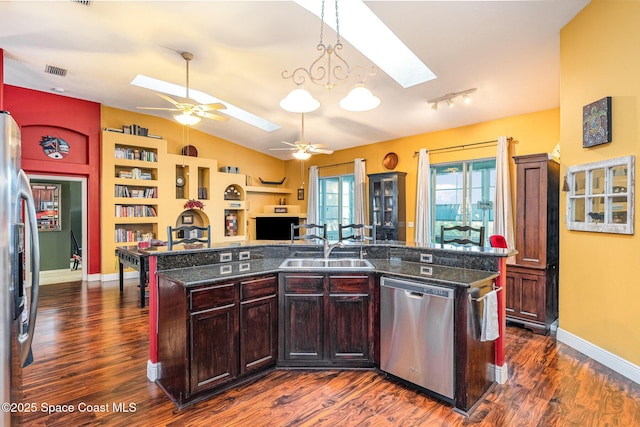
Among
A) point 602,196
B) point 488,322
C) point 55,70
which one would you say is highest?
point 55,70

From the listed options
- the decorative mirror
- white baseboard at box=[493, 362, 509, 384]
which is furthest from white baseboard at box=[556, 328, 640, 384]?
the decorative mirror

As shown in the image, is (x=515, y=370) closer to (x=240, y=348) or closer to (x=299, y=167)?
(x=240, y=348)

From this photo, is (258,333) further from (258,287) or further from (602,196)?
(602,196)

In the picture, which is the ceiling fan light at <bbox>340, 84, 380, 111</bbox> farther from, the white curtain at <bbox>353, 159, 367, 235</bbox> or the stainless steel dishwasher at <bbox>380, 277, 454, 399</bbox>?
the white curtain at <bbox>353, 159, 367, 235</bbox>

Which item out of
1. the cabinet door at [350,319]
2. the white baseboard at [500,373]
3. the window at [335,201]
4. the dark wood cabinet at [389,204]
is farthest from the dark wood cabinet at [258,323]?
the window at [335,201]

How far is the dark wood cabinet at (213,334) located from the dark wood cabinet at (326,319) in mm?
143

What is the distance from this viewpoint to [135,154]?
21.6 feet

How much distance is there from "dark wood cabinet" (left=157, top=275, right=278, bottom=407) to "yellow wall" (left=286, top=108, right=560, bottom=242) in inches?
165

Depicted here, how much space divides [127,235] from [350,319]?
19.1 feet

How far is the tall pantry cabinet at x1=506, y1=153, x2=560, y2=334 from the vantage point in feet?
11.9

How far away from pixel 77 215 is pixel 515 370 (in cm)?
916

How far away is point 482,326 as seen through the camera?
7.59 ft

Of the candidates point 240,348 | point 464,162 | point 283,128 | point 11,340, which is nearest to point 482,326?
point 240,348

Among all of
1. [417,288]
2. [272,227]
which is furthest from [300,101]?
[272,227]
